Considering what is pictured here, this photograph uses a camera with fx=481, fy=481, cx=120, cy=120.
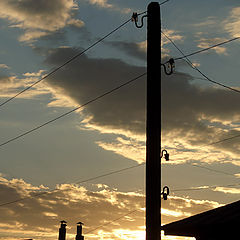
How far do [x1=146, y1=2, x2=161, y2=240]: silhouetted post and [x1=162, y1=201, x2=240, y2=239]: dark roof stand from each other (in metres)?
3.84

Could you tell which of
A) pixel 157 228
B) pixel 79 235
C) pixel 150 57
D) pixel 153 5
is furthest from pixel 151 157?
pixel 79 235

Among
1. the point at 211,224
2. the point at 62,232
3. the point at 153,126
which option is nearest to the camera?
the point at 153,126

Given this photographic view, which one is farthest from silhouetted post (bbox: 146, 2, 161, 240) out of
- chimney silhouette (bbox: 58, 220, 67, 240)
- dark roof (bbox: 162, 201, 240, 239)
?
chimney silhouette (bbox: 58, 220, 67, 240)

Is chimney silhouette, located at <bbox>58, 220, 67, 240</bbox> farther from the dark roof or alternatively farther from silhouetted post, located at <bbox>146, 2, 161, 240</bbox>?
silhouetted post, located at <bbox>146, 2, 161, 240</bbox>

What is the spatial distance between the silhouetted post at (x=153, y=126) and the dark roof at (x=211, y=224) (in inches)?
151

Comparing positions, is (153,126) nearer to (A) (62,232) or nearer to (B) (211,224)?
(B) (211,224)

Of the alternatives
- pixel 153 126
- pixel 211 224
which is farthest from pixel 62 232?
pixel 153 126

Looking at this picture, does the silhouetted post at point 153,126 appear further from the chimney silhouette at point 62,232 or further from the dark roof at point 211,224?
the chimney silhouette at point 62,232

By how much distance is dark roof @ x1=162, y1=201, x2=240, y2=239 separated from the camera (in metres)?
14.8

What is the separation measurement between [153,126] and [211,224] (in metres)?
4.61

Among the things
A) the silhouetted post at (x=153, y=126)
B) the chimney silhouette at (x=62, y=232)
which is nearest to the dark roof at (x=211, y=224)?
the silhouetted post at (x=153, y=126)

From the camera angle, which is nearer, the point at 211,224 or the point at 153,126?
the point at 153,126

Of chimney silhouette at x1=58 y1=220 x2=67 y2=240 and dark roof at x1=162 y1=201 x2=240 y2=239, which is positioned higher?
chimney silhouette at x1=58 y1=220 x2=67 y2=240

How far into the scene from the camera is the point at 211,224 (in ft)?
49.0
